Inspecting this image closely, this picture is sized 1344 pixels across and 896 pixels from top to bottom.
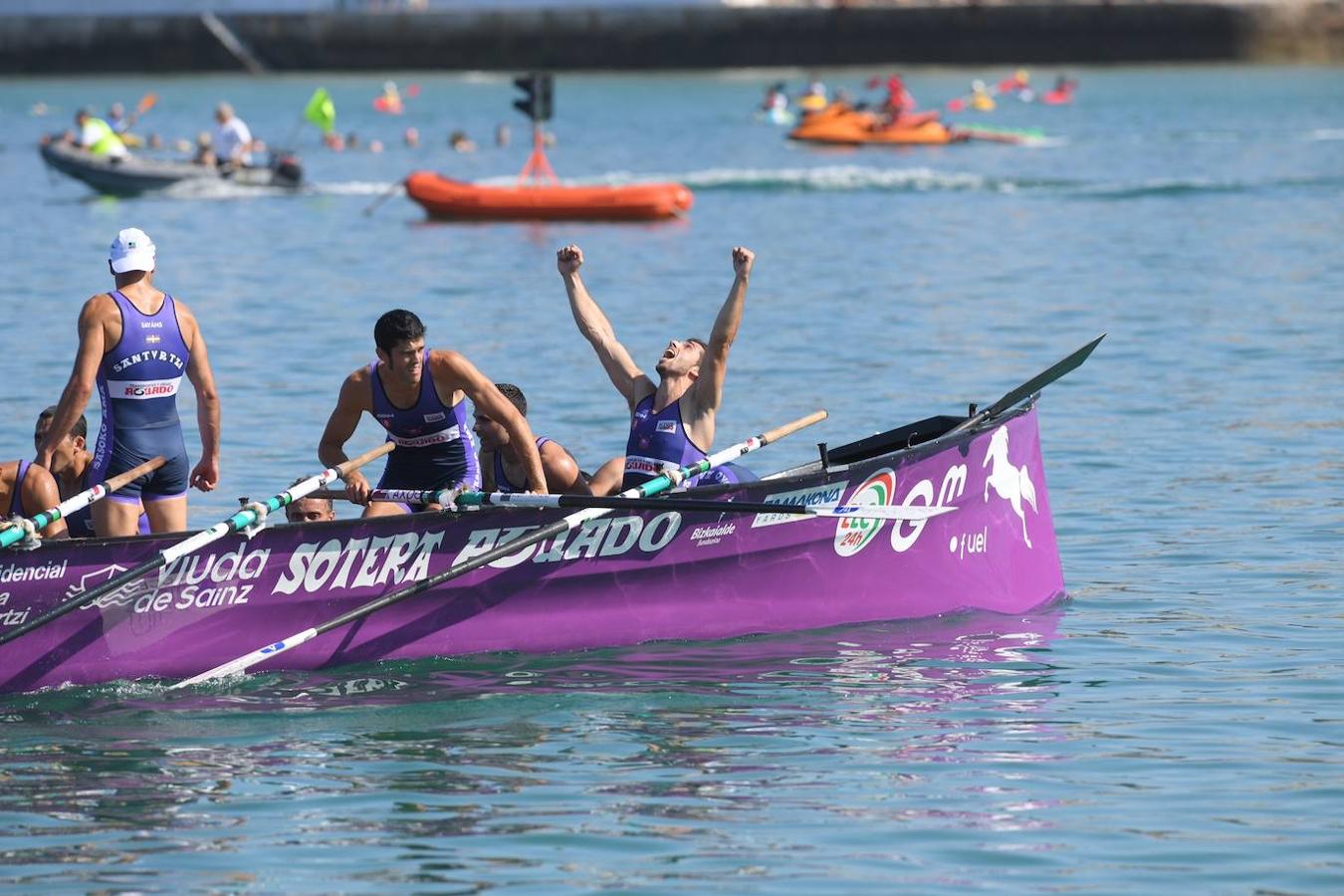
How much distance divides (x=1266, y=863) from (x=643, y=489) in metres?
4.08

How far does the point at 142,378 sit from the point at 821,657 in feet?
12.7

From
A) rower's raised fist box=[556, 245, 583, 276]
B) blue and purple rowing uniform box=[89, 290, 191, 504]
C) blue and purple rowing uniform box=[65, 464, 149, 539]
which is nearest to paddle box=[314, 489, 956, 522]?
blue and purple rowing uniform box=[89, 290, 191, 504]

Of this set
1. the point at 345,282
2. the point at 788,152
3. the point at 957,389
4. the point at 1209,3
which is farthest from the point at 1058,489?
the point at 1209,3

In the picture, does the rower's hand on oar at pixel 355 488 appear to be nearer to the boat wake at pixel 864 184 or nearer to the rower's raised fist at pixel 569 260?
the rower's raised fist at pixel 569 260

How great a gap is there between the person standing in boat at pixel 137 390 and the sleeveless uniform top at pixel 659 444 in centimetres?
241

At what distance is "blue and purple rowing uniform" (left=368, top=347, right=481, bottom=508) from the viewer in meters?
11.6

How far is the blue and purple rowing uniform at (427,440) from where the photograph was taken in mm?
11578

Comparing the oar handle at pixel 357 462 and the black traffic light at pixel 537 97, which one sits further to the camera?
the black traffic light at pixel 537 97

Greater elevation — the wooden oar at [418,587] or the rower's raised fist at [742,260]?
the rower's raised fist at [742,260]

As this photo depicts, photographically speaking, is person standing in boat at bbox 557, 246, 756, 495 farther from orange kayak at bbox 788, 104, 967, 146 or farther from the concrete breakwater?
the concrete breakwater

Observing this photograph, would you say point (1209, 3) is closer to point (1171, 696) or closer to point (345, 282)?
point (345, 282)

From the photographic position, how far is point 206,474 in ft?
38.6

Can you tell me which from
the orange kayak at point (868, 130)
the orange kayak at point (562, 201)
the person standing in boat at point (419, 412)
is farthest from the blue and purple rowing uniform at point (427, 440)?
the orange kayak at point (868, 130)

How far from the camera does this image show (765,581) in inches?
484
